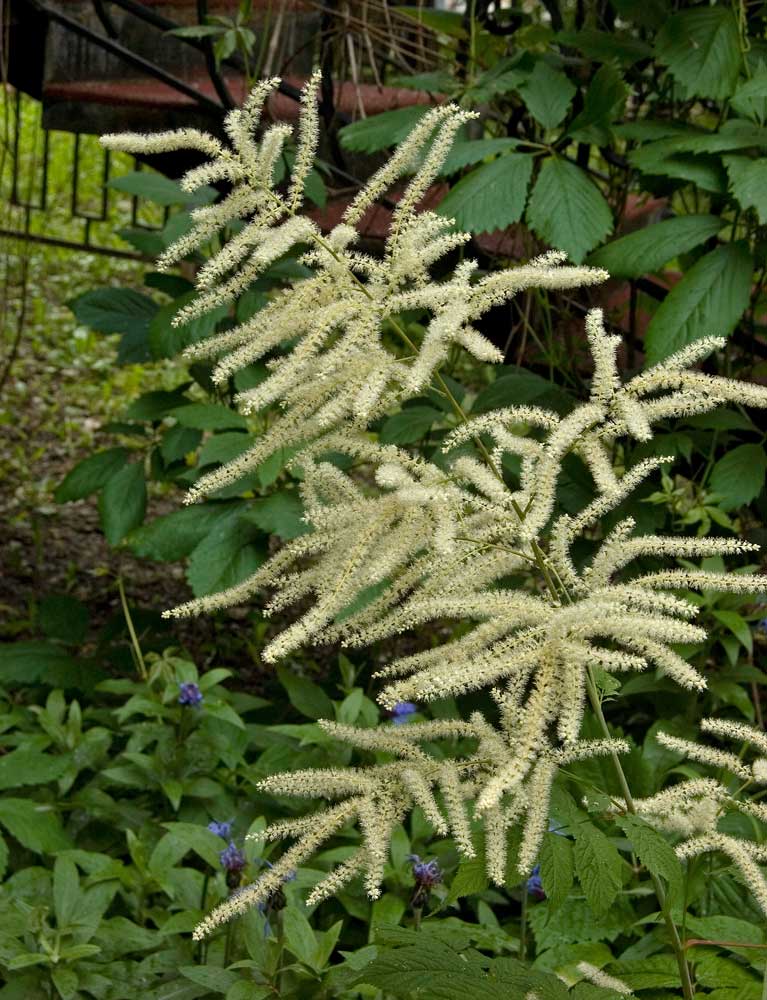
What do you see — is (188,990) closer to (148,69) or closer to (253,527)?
(253,527)

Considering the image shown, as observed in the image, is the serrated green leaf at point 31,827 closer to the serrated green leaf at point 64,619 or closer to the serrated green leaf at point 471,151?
the serrated green leaf at point 64,619

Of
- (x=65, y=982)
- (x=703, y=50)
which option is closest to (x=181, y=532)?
(x=65, y=982)

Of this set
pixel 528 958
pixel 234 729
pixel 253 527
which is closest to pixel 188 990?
pixel 528 958

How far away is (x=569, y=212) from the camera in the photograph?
2.65 m

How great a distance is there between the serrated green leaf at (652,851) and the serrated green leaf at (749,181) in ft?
4.07

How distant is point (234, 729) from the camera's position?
3.09m

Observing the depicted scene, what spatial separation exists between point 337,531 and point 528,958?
1.36 meters

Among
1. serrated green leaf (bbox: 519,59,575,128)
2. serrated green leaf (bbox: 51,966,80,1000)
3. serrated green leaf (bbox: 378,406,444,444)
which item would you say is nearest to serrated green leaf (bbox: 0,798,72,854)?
serrated green leaf (bbox: 51,966,80,1000)

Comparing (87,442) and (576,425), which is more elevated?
(576,425)

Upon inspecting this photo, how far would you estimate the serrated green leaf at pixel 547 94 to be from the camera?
281 centimetres

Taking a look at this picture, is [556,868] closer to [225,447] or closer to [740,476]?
[740,476]

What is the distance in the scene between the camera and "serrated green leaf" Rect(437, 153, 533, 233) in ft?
8.53

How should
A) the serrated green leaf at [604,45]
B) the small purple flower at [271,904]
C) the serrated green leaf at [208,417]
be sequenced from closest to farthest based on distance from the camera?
1. the small purple flower at [271,904]
2. the serrated green leaf at [604,45]
3. the serrated green leaf at [208,417]

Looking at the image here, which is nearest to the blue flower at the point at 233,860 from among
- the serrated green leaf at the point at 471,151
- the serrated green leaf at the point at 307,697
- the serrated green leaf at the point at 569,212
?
the serrated green leaf at the point at 307,697
